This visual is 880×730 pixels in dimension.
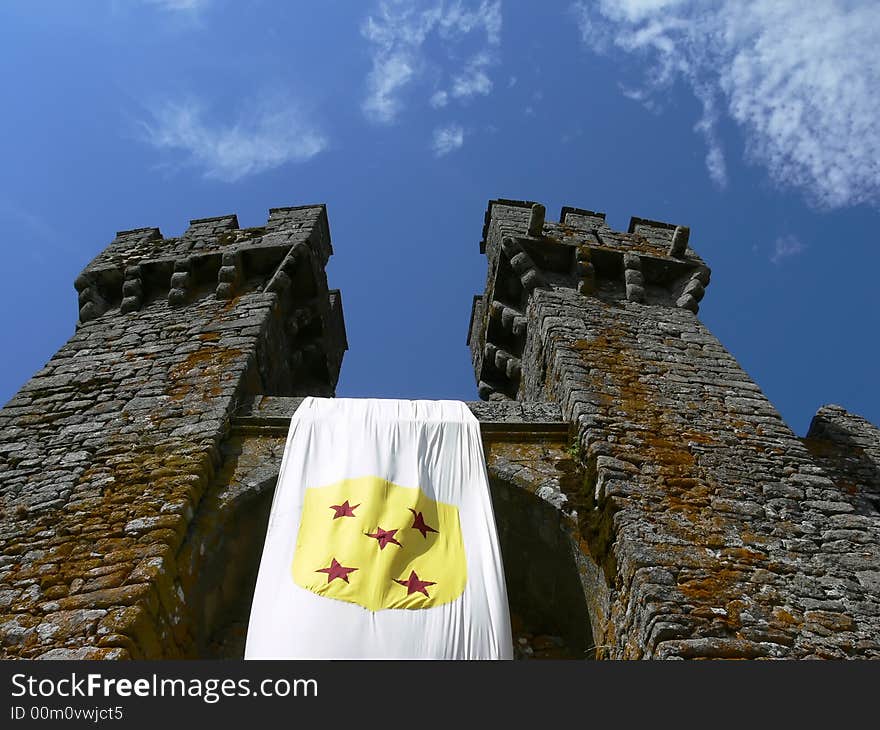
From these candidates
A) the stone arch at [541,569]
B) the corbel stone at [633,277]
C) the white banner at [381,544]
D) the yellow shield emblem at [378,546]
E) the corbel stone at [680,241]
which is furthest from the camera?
the corbel stone at [680,241]

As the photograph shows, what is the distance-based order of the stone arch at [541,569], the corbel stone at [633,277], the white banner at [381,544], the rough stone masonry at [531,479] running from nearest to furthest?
the white banner at [381,544], the rough stone masonry at [531,479], the stone arch at [541,569], the corbel stone at [633,277]

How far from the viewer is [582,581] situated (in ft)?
16.3

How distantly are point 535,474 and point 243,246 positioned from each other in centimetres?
452

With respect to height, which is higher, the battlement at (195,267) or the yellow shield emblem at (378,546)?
the battlement at (195,267)

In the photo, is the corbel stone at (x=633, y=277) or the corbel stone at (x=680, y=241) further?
the corbel stone at (x=680, y=241)

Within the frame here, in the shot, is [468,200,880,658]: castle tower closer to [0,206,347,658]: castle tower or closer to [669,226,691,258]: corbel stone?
[669,226,691,258]: corbel stone

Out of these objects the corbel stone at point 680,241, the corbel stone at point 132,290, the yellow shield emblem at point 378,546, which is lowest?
the yellow shield emblem at point 378,546

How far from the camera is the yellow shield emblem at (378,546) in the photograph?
157 inches

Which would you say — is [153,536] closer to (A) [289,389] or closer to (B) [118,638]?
(B) [118,638]

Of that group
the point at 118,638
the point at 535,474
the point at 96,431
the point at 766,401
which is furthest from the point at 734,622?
the point at 96,431

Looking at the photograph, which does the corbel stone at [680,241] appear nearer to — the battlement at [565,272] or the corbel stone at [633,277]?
the battlement at [565,272]

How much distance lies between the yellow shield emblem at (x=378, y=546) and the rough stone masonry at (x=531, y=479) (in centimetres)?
80

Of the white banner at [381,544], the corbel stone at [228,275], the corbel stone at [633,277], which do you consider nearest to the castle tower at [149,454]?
the corbel stone at [228,275]

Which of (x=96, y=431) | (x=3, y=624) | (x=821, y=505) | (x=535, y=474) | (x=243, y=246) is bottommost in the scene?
(x=3, y=624)
